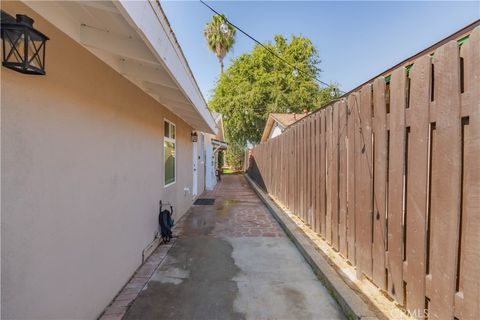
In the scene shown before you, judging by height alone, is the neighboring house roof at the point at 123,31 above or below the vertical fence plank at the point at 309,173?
above

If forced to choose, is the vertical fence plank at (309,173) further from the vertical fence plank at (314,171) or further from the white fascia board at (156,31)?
the white fascia board at (156,31)

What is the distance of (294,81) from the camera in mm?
26109

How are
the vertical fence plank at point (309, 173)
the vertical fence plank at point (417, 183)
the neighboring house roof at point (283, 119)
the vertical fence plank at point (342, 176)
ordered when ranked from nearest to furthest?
the vertical fence plank at point (417, 183)
the vertical fence plank at point (342, 176)
the vertical fence plank at point (309, 173)
the neighboring house roof at point (283, 119)

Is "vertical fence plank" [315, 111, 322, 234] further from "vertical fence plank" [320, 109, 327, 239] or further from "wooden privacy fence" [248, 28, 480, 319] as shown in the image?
"wooden privacy fence" [248, 28, 480, 319]

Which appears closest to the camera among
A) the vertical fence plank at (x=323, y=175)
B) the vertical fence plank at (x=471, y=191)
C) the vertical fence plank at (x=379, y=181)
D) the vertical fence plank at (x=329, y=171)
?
the vertical fence plank at (x=471, y=191)

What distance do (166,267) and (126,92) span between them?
8.82ft

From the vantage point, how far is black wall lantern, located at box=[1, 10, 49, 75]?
5.30 feet

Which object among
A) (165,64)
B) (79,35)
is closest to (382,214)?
(165,64)

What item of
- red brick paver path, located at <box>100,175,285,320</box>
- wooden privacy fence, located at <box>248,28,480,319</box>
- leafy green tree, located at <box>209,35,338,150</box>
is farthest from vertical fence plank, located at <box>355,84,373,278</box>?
leafy green tree, located at <box>209,35,338,150</box>

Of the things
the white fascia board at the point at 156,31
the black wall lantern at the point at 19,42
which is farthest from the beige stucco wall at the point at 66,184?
the white fascia board at the point at 156,31

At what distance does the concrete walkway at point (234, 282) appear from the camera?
310cm

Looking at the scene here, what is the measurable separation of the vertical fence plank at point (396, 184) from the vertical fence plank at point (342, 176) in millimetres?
1185

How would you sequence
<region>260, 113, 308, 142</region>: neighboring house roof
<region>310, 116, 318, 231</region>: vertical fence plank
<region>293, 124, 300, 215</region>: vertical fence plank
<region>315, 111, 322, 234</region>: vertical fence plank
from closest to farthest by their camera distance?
<region>315, 111, 322, 234</region>: vertical fence plank, <region>310, 116, 318, 231</region>: vertical fence plank, <region>293, 124, 300, 215</region>: vertical fence plank, <region>260, 113, 308, 142</region>: neighboring house roof

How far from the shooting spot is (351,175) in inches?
153
